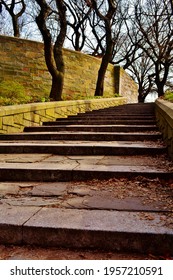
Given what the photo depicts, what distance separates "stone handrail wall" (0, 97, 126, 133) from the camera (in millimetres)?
5293

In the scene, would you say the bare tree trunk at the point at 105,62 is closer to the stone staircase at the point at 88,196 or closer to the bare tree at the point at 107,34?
the bare tree at the point at 107,34

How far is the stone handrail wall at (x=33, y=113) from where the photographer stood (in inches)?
208

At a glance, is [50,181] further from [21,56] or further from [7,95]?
[21,56]

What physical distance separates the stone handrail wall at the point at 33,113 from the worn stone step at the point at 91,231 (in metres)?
3.37

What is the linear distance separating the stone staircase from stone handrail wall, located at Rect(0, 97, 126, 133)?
1.19 m

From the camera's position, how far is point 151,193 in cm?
251

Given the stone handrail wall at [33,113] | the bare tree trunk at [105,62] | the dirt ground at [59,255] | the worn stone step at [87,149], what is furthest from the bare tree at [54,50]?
the dirt ground at [59,255]

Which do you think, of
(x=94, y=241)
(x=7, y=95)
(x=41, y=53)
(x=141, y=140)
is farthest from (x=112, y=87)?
(x=94, y=241)

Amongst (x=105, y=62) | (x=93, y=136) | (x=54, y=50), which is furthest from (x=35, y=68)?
(x=93, y=136)

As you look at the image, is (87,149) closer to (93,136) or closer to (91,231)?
(93,136)

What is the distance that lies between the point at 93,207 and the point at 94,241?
1.29ft

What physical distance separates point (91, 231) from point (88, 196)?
0.62 m

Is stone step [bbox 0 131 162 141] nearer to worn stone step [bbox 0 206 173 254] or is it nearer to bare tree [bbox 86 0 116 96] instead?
worn stone step [bbox 0 206 173 254]

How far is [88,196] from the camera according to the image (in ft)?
8.16
